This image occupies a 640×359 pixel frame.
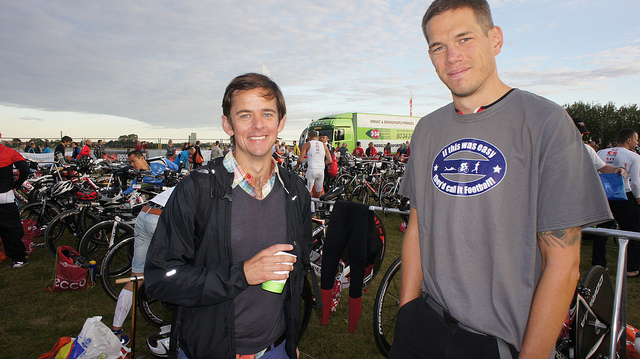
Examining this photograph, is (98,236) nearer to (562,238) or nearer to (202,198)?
(202,198)

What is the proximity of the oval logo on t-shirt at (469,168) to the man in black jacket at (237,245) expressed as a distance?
29.8 inches

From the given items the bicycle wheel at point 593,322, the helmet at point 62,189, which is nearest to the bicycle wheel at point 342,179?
the helmet at point 62,189

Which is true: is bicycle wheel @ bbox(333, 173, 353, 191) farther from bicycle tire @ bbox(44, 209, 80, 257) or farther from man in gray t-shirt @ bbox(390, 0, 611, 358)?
man in gray t-shirt @ bbox(390, 0, 611, 358)

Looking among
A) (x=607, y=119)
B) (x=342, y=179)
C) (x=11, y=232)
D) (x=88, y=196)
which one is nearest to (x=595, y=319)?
(x=88, y=196)

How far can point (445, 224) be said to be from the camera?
1.34 meters

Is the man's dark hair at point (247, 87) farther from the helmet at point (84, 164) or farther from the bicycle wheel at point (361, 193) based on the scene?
the helmet at point (84, 164)

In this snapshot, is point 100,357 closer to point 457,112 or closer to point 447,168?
point 447,168

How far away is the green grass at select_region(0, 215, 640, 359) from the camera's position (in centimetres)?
340

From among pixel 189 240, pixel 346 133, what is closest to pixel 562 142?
pixel 189 240

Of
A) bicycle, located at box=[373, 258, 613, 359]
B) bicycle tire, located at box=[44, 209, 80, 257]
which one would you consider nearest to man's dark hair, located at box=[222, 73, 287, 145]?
bicycle, located at box=[373, 258, 613, 359]

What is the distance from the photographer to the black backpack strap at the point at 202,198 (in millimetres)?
1435

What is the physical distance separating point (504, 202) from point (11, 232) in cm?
762

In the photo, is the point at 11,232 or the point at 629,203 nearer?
the point at 629,203

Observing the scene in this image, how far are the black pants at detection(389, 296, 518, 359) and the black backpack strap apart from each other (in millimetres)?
Result: 1064
